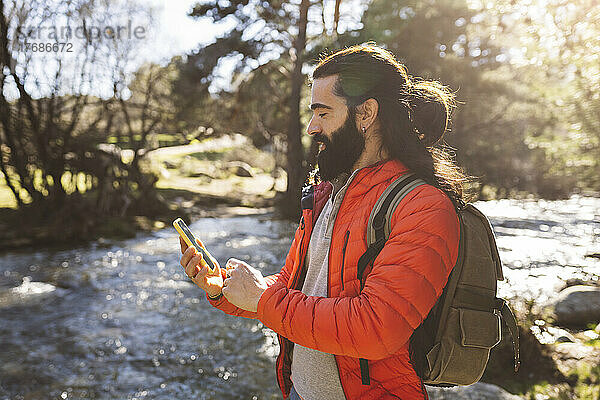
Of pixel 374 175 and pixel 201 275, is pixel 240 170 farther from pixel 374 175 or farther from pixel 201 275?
pixel 374 175

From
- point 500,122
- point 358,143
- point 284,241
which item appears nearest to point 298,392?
point 358,143

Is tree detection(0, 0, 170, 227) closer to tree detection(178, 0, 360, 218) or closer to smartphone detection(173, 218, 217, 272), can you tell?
tree detection(178, 0, 360, 218)

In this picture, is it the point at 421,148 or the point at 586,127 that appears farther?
the point at 586,127

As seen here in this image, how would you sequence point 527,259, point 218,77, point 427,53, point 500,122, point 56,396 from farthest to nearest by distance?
point 500,122 → point 427,53 → point 218,77 → point 527,259 → point 56,396

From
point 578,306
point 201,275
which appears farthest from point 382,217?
point 578,306

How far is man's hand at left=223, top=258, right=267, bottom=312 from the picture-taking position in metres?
1.64

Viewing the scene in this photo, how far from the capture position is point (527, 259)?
9906 millimetres

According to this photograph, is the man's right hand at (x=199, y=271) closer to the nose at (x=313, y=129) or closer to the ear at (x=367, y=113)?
the nose at (x=313, y=129)

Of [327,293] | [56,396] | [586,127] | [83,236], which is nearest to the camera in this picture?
[327,293]

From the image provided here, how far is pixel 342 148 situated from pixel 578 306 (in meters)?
5.80

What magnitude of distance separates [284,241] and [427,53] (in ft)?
36.0

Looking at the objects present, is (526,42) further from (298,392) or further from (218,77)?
(218,77)

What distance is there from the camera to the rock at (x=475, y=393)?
Result: 4133mm

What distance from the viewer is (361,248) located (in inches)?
63.8
